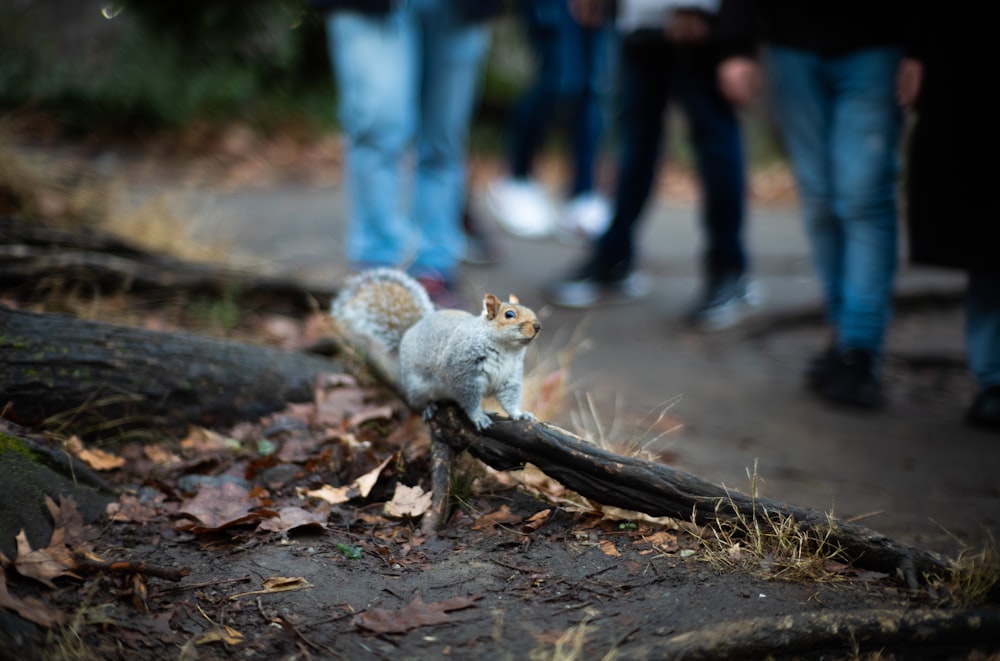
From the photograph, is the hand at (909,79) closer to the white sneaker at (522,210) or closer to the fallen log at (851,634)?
the fallen log at (851,634)

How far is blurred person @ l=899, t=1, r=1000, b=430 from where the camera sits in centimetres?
376

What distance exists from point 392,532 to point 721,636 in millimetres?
1001

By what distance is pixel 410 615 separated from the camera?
85.8 inches

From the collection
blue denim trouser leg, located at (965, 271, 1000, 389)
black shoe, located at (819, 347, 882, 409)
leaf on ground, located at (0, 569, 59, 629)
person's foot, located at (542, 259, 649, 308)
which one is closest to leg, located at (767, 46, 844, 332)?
black shoe, located at (819, 347, 882, 409)

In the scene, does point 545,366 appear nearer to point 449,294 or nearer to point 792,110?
point 449,294

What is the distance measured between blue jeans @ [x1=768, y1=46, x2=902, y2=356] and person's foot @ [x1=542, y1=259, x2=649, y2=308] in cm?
146

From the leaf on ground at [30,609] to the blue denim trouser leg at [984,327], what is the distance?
358 centimetres

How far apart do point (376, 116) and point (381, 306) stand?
5.44 ft

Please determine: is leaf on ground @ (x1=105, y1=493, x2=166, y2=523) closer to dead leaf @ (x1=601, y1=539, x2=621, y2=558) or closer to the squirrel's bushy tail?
the squirrel's bushy tail

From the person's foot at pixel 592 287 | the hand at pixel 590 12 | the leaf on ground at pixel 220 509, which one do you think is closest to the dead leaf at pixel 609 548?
the leaf on ground at pixel 220 509

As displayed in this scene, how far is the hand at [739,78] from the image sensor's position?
4.60 meters

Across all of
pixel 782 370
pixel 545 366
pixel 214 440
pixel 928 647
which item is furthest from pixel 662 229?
pixel 928 647

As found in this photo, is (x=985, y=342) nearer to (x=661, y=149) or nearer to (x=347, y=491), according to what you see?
(x=661, y=149)

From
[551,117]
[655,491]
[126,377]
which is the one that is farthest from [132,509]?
[551,117]
